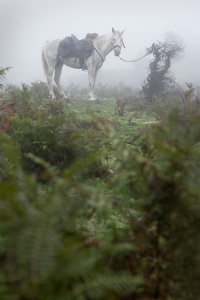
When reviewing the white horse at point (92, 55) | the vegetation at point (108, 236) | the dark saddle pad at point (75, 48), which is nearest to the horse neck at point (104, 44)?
the white horse at point (92, 55)

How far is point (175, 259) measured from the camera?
1005 millimetres

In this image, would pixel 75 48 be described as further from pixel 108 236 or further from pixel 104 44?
pixel 108 236

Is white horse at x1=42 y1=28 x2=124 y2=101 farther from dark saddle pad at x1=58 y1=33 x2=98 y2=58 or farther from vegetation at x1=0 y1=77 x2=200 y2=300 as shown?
vegetation at x1=0 y1=77 x2=200 y2=300

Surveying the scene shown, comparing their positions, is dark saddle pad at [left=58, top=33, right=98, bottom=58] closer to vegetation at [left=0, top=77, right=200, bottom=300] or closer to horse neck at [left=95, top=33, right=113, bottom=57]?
horse neck at [left=95, top=33, right=113, bottom=57]

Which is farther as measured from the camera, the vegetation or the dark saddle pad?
the dark saddle pad

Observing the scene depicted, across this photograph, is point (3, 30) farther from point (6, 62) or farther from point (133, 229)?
point (133, 229)

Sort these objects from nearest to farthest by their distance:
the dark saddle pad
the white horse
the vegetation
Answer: the vegetation → the dark saddle pad → the white horse

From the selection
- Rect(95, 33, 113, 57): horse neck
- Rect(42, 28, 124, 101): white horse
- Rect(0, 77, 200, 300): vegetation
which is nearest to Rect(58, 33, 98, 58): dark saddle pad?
Rect(42, 28, 124, 101): white horse

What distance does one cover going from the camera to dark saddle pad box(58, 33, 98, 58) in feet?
32.6

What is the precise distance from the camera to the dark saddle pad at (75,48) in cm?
993

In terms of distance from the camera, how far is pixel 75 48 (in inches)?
396

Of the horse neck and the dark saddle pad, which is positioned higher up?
the horse neck

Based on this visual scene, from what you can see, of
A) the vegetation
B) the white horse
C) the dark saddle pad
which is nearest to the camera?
the vegetation

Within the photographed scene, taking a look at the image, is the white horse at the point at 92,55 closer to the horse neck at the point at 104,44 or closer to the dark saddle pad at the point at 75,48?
the horse neck at the point at 104,44
